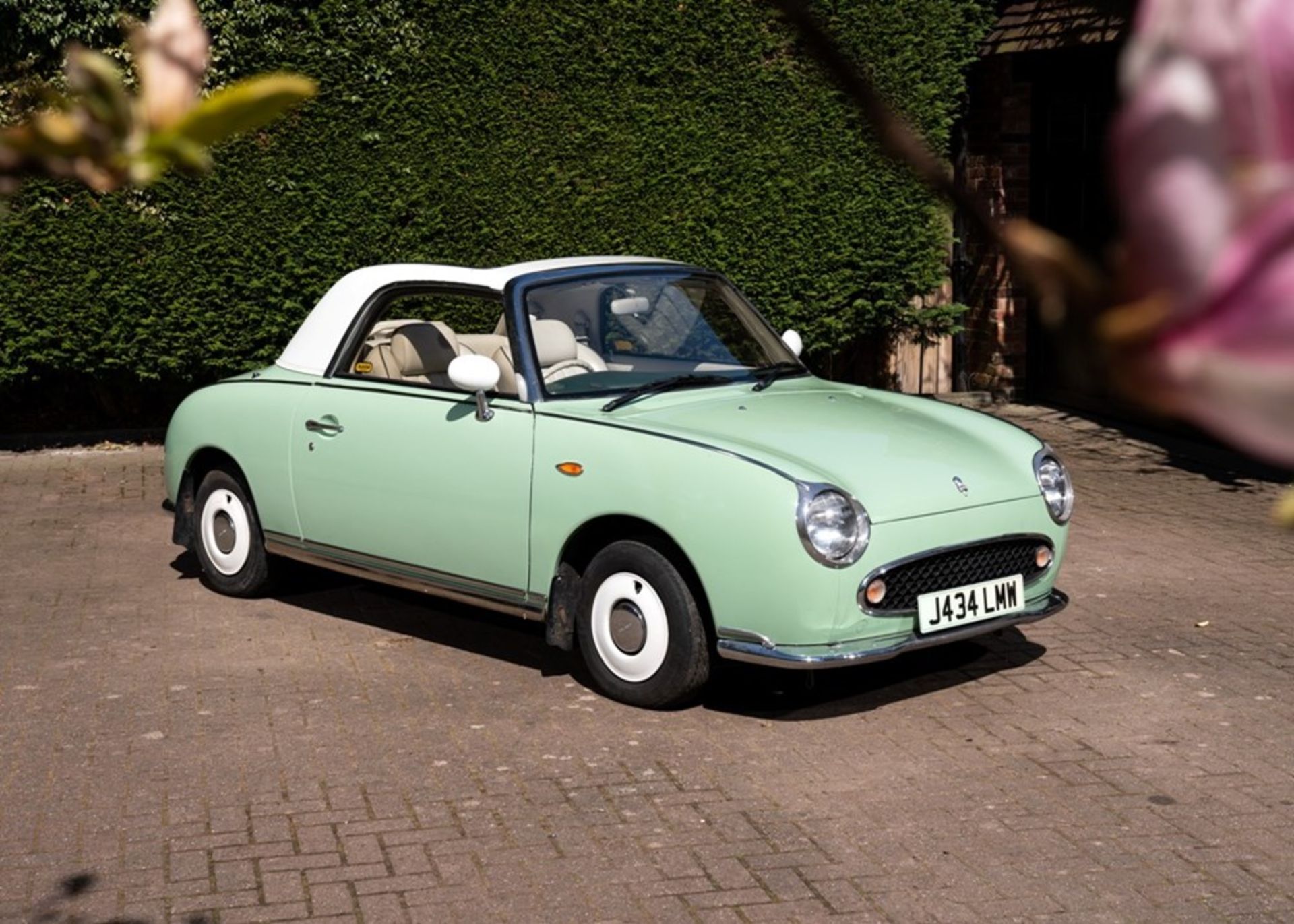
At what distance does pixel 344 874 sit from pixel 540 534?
201 centimetres

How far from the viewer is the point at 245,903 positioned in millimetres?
4988

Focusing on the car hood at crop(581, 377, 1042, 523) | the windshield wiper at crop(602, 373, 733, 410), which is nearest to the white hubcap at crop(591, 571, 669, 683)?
the car hood at crop(581, 377, 1042, 523)

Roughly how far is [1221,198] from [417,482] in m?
6.83

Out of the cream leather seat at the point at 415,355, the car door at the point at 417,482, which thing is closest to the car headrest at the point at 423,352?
the cream leather seat at the point at 415,355

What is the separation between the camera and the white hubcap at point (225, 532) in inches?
333

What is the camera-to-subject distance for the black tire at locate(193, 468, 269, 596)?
8.42 meters

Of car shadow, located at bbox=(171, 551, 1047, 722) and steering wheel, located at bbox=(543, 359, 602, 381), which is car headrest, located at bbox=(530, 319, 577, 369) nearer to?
steering wheel, located at bbox=(543, 359, 602, 381)

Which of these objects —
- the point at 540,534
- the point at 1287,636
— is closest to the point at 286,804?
the point at 540,534

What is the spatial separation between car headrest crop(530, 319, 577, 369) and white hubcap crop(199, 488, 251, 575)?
1.90 metres

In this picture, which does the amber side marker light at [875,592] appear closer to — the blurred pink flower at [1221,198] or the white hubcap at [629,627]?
the white hubcap at [629,627]

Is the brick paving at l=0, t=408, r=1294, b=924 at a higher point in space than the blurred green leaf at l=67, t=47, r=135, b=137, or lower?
lower

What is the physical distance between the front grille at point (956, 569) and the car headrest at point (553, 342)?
1739 millimetres

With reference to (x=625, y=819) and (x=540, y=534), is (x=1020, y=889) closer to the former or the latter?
(x=625, y=819)

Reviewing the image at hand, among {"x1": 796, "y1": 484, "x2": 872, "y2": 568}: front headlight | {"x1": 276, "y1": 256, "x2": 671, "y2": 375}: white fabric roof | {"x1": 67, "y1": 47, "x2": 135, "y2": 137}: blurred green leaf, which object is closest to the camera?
{"x1": 67, "y1": 47, "x2": 135, "y2": 137}: blurred green leaf
